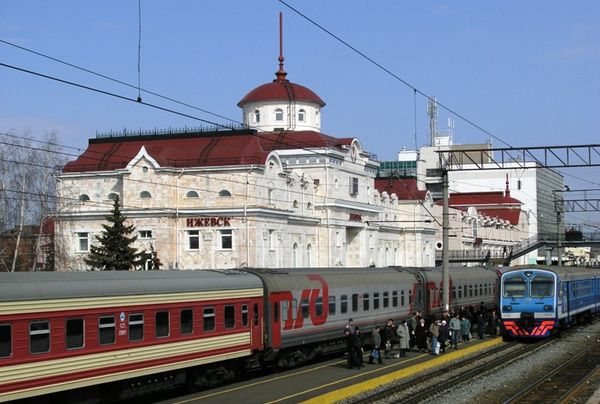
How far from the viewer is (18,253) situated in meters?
55.6

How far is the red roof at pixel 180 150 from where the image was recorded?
71312 millimetres

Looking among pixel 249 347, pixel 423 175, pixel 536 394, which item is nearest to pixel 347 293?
pixel 249 347

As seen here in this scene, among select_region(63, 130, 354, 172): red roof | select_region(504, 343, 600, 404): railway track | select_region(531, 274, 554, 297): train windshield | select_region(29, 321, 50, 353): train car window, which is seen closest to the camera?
select_region(29, 321, 50, 353): train car window

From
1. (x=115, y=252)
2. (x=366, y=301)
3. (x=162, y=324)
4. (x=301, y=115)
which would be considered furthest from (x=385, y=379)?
(x=301, y=115)

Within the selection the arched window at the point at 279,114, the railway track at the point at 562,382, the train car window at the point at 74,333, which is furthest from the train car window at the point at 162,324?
the arched window at the point at 279,114

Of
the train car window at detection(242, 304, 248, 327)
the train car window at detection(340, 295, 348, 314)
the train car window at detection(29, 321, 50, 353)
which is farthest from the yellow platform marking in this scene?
the train car window at detection(29, 321, 50, 353)

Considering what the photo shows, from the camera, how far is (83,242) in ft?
242

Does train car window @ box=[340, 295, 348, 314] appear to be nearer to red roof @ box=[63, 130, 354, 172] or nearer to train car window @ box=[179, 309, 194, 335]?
train car window @ box=[179, 309, 194, 335]

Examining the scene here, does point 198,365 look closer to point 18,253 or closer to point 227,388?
point 227,388

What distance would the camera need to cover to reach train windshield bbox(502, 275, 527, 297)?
132ft

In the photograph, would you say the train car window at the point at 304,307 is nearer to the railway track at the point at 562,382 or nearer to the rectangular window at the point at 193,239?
the railway track at the point at 562,382

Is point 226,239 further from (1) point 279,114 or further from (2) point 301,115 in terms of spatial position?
(2) point 301,115

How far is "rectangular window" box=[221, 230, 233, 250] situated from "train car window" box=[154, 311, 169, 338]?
156 ft

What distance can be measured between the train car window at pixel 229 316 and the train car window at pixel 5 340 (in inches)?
326
